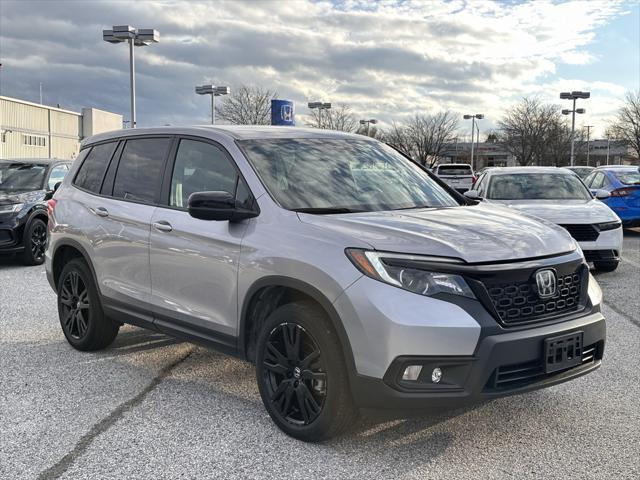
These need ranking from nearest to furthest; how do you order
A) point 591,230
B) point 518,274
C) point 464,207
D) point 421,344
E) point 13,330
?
point 421,344 → point 518,274 → point 464,207 → point 13,330 → point 591,230

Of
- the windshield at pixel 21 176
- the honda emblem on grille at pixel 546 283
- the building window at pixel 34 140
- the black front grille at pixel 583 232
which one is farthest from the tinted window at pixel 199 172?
the building window at pixel 34 140

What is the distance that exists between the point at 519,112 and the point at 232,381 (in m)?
61.7

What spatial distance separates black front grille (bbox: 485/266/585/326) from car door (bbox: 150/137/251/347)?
152cm

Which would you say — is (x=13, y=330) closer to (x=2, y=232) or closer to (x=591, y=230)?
(x=2, y=232)

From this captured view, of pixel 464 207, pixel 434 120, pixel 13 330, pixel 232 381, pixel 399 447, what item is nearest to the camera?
pixel 399 447

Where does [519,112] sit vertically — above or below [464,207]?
above

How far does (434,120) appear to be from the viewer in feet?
195

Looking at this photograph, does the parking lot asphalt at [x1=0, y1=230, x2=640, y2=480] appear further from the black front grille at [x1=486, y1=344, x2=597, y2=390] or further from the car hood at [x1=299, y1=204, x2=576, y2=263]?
the car hood at [x1=299, y1=204, x2=576, y2=263]

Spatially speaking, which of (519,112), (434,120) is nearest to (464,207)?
(434,120)

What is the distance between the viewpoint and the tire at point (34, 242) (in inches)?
406

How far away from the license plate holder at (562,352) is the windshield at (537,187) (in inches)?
257

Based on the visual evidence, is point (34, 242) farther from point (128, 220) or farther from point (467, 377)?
point (467, 377)

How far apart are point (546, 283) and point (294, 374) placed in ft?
4.67

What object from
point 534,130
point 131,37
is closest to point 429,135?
point 534,130
